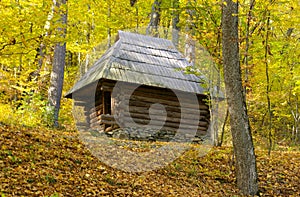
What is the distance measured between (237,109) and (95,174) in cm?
311

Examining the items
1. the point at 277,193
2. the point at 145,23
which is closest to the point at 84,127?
the point at 277,193

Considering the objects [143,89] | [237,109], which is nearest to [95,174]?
[237,109]

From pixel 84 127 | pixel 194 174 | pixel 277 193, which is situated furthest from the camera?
pixel 84 127

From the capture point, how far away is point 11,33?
7145 millimetres

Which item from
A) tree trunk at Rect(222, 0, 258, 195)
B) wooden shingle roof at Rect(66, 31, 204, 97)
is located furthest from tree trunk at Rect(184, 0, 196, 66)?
tree trunk at Rect(222, 0, 258, 195)

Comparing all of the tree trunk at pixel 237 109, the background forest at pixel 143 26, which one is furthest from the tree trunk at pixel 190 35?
the tree trunk at pixel 237 109

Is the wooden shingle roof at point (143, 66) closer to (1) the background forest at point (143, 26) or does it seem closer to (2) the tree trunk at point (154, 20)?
(1) the background forest at point (143, 26)

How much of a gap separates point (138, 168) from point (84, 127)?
8482 millimetres

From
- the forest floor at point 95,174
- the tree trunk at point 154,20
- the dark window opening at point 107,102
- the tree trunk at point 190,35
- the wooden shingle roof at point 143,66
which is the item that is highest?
the tree trunk at point 154,20

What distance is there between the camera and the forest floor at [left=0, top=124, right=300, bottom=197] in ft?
18.4

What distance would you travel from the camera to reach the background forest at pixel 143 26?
7488 mm

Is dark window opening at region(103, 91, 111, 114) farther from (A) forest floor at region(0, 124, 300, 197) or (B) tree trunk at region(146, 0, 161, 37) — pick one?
(B) tree trunk at region(146, 0, 161, 37)

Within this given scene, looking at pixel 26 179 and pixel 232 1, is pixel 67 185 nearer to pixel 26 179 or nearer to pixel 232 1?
pixel 26 179

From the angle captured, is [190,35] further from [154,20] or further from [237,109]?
[154,20]
